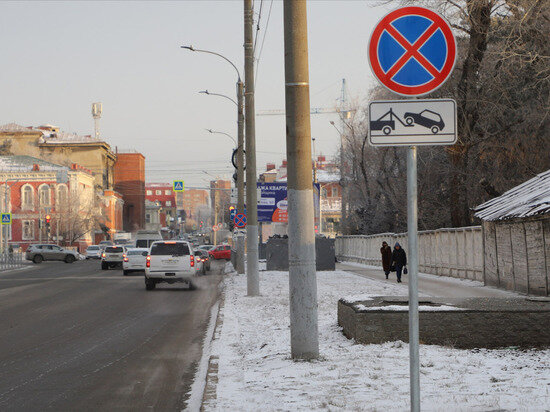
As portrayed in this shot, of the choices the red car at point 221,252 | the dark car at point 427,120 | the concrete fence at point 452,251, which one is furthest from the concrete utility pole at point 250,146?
the red car at point 221,252

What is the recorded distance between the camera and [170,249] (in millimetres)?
30391

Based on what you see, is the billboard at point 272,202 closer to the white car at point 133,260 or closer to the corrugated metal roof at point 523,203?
the white car at point 133,260

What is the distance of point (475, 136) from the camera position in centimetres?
3262

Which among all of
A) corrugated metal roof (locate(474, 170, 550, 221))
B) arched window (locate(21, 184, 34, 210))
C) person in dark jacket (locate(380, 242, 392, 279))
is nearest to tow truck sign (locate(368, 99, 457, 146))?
corrugated metal roof (locate(474, 170, 550, 221))

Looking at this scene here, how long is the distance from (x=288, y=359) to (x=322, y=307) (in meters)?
8.26

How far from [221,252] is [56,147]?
61.2 metres

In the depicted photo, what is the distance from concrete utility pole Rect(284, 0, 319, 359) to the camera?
33.7 ft

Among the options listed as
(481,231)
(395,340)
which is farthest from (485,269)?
(395,340)

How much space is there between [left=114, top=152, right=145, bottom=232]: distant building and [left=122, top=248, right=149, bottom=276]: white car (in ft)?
358

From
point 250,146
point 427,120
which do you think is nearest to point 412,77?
point 427,120

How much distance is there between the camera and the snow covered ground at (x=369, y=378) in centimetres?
748

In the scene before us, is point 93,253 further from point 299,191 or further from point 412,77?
point 412,77

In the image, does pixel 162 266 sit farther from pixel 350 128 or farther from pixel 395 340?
pixel 350 128

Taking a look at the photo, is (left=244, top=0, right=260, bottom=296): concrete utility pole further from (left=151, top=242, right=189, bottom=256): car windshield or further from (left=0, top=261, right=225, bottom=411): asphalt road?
(left=151, top=242, right=189, bottom=256): car windshield
